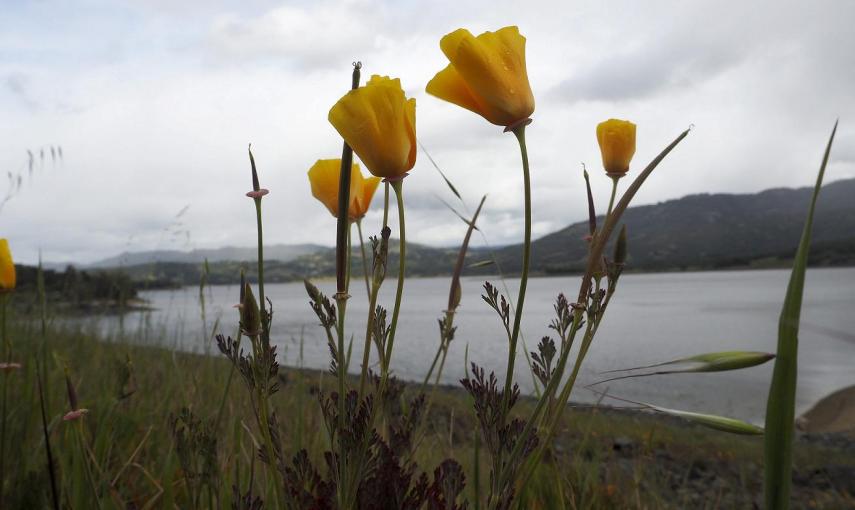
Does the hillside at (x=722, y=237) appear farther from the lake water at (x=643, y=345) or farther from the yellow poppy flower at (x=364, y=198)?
the yellow poppy flower at (x=364, y=198)

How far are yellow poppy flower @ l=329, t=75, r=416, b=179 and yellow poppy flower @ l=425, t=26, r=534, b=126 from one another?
11cm

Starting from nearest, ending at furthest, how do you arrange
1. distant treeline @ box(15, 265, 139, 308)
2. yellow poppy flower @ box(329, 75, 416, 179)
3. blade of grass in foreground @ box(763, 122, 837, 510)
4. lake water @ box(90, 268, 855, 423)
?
blade of grass in foreground @ box(763, 122, 837, 510) < yellow poppy flower @ box(329, 75, 416, 179) < distant treeline @ box(15, 265, 139, 308) < lake water @ box(90, 268, 855, 423)

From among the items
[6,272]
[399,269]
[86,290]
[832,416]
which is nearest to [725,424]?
[399,269]

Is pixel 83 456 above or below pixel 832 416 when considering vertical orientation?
above

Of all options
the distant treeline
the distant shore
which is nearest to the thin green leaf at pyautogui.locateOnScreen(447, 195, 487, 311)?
the distant treeline

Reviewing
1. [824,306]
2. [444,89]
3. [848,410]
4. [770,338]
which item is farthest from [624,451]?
[824,306]

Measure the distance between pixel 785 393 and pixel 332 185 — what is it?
95cm

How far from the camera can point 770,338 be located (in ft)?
93.0

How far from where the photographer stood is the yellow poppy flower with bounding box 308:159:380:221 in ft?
4.12

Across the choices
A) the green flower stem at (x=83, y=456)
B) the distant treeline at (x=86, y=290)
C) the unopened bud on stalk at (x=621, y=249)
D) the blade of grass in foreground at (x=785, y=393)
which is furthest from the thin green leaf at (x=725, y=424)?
the distant treeline at (x=86, y=290)

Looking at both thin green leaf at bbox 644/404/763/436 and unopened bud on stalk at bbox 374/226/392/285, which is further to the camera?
unopened bud on stalk at bbox 374/226/392/285

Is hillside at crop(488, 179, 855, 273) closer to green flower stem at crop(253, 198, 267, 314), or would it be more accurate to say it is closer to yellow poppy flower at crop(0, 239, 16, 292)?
yellow poppy flower at crop(0, 239, 16, 292)

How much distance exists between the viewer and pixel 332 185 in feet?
4.11

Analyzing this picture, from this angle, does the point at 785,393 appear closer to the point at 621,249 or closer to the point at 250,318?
the point at 621,249
